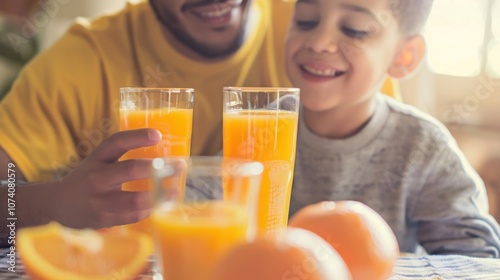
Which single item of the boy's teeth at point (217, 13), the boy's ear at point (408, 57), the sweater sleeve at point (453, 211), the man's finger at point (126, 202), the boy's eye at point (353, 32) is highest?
the boy's teeth at point (217, 13)

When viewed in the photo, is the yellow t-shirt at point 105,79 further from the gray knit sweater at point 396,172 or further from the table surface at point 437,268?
the table surface at point 437,268

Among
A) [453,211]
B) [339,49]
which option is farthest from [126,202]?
[453,211]

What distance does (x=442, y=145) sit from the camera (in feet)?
4.24

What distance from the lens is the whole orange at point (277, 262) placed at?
0.57 metres

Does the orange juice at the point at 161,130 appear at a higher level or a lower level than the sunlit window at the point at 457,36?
lower

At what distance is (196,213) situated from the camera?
64 centimetres

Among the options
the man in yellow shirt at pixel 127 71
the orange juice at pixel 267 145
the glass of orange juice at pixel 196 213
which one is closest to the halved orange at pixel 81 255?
the glass of orange juice at pixel 196 213

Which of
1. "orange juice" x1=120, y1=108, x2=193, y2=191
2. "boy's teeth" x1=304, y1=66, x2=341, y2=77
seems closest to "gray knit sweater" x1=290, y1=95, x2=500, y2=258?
"boy's teeth" x1=304, y1=66, x2=341, y2=77

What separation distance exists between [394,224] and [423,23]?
46 cm

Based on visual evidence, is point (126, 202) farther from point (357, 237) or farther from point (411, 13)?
point (411, 13)

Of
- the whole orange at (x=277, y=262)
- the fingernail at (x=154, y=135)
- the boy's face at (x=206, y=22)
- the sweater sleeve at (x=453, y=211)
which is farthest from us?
the boy's face at (x=206, y=22)

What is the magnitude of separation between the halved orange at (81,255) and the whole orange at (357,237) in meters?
0.22

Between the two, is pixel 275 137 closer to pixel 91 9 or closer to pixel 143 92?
pixel 143 92

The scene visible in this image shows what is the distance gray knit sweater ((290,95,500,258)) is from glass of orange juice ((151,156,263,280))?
0.67 meters
